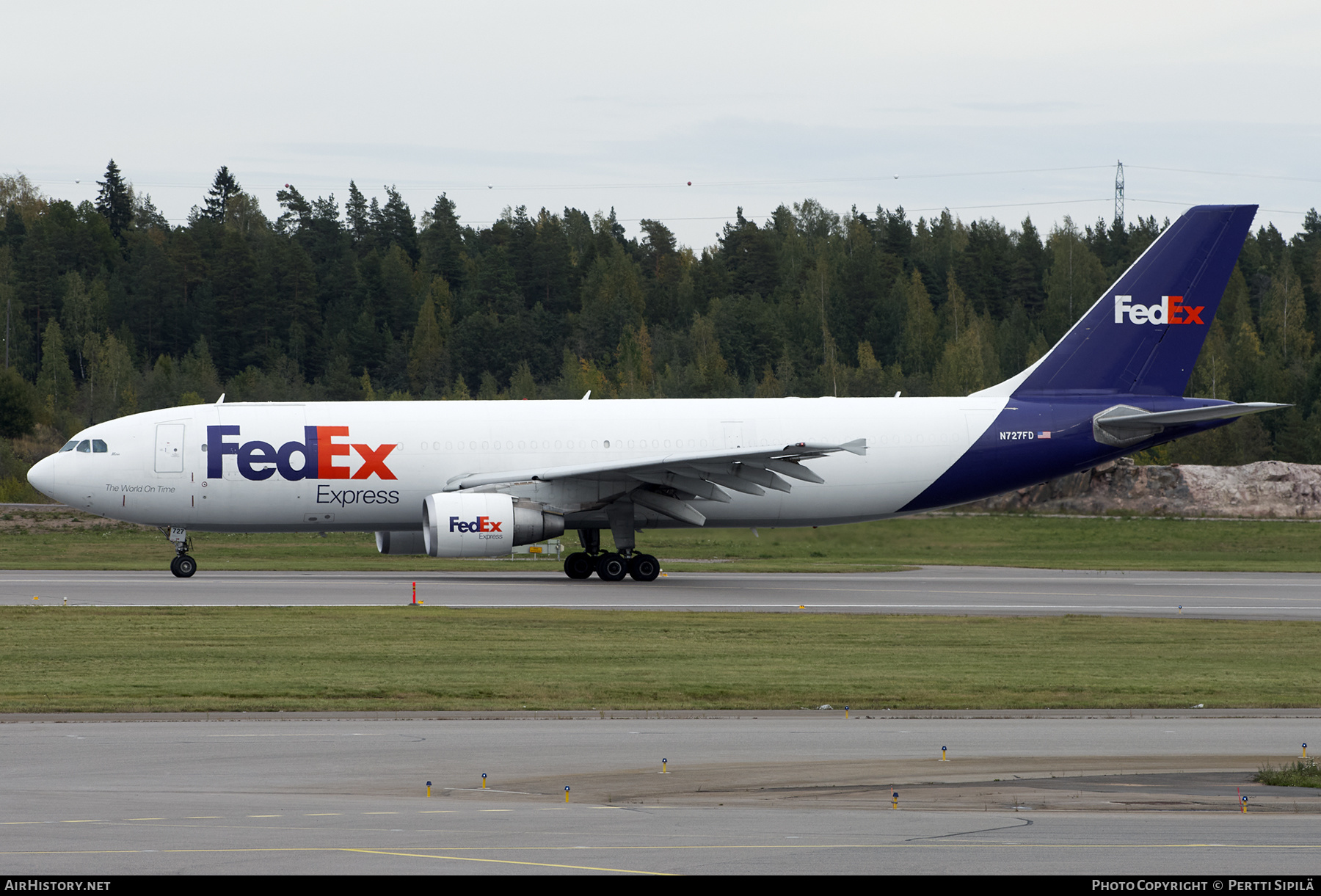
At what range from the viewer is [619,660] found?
18625mm

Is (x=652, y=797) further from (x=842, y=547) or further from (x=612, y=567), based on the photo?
(x=842, y=547)

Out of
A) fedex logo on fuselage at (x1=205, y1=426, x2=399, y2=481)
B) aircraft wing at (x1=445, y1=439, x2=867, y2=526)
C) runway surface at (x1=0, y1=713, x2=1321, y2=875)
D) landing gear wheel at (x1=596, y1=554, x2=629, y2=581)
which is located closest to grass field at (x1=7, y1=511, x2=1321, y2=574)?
aircraft wing at (x1=445, y1=439, x2=867, y2=526)

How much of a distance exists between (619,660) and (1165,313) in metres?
20.9

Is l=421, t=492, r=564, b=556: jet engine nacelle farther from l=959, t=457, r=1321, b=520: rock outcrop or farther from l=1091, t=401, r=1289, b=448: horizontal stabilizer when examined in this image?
l=959, t=457, r=1321, b=520: rock outcrop

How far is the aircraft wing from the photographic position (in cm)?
2959

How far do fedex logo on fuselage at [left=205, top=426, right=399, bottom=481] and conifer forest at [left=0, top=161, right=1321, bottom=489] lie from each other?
4472 cm

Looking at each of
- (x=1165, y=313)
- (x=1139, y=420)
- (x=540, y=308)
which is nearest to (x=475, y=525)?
(x=1139, y=420)

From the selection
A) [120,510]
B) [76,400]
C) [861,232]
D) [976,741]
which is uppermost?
[861,232]

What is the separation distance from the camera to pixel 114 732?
13133 millimetres

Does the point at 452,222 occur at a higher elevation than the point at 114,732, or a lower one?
higher

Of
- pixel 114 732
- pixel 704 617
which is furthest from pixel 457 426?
pixel 114 732
